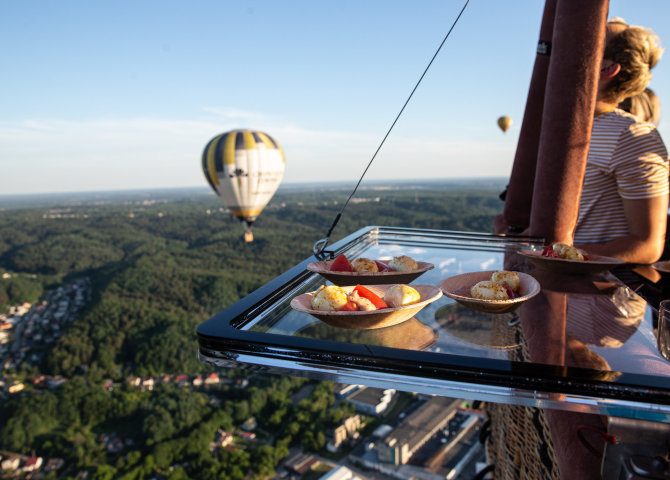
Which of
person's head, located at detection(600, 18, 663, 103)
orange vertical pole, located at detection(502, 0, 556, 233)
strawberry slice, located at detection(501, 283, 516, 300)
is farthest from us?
orange vertical pole, located at detection(502, 0, 556, 233)

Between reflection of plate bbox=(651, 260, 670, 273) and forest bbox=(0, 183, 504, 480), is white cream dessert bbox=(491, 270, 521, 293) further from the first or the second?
forest bbox=(0, 183, 504, 480)

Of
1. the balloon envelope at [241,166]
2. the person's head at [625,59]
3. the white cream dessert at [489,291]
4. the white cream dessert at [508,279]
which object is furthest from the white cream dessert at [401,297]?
the balloon envelope at [241,166]

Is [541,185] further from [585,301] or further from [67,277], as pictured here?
[67,277]

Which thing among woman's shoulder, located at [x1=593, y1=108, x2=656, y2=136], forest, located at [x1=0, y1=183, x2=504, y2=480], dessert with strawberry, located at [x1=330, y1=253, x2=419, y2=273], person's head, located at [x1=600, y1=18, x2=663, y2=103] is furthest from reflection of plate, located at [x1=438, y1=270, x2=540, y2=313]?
person's head, located at [x1=600, y1=18, x2=663, y2=103]

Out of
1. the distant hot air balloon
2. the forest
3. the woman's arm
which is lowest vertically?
the forest

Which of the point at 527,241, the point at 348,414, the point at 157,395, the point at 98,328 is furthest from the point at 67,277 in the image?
the point at 527,241

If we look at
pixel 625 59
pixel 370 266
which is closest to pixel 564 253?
pixel 370 266
